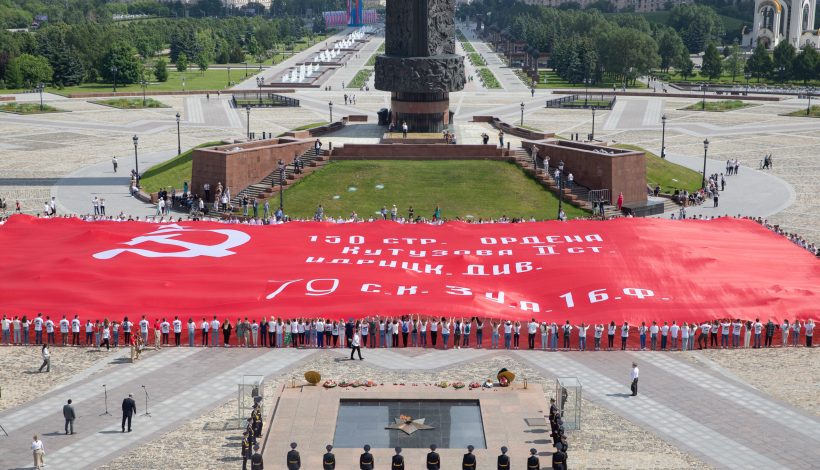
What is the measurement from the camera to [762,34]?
191250mm

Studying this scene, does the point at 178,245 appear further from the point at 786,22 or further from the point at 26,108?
the point at 786,22

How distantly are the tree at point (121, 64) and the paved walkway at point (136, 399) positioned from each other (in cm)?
10036

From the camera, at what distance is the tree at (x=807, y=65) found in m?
139

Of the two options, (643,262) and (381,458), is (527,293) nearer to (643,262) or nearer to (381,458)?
(643,262)

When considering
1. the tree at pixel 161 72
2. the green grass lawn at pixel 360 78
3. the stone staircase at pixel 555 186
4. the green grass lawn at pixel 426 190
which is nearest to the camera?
the green grass lawn at pixel 426 190

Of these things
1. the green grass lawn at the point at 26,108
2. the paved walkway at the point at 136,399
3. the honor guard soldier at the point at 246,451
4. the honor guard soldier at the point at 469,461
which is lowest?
the paved walkway at the point at 136,399

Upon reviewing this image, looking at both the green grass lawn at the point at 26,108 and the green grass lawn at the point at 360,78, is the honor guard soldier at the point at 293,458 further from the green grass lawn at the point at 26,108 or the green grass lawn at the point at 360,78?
the green grass lawn at the point at 360,78

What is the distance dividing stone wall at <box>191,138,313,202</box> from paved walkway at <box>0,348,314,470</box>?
26.1 meters

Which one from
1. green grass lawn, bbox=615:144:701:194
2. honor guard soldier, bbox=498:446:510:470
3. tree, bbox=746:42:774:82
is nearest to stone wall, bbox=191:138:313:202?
green grass lawn, bbox=615:144:701:194

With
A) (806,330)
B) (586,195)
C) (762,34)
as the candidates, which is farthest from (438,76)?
(762,34)

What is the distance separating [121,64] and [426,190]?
7895 cm

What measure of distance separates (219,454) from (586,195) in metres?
38.4

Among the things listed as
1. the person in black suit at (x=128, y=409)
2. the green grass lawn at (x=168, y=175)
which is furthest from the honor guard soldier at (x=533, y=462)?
the green grass lawn at (x=168, y=175)

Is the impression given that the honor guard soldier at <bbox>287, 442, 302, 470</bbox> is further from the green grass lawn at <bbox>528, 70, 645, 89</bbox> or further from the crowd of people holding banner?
the green grass lawn at <bbox>528, 70, 645, 89</bbox>
